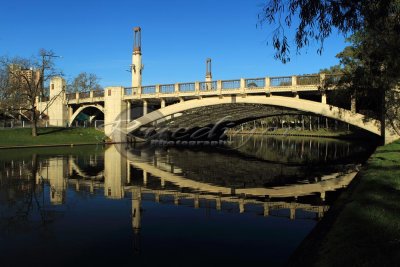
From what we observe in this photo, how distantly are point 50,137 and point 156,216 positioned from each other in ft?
124

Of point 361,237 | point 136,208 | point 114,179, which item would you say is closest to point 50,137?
point 114,179

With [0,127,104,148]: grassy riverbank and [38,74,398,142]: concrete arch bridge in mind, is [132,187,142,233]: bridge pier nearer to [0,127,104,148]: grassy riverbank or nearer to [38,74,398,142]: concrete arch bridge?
[38,74,398,142]: concrete arch bridge

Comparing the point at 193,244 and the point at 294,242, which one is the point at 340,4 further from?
the point at 193,244

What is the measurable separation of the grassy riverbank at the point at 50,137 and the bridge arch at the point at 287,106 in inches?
286

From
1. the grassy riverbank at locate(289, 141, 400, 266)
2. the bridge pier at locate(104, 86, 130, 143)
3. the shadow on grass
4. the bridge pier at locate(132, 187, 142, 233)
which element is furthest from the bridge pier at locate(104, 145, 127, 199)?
the bridge pier at locate(104, 86, 130, 143)

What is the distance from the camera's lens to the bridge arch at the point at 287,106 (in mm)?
34906

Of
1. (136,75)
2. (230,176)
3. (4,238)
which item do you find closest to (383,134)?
(230,176)

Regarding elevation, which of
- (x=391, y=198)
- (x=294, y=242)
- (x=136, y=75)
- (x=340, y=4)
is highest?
(x=136, y=75)

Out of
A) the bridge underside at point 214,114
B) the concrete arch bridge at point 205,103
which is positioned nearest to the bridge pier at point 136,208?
the concrete arch bridge at point 205,103

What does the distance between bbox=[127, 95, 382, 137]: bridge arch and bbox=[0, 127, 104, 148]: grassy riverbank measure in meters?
7.25

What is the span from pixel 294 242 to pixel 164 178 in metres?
12.6

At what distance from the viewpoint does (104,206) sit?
14.4 meters

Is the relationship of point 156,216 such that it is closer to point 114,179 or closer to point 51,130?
point 114,179

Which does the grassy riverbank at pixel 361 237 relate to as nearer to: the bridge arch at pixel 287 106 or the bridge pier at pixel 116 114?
the bridge arch at pixel 287 106
